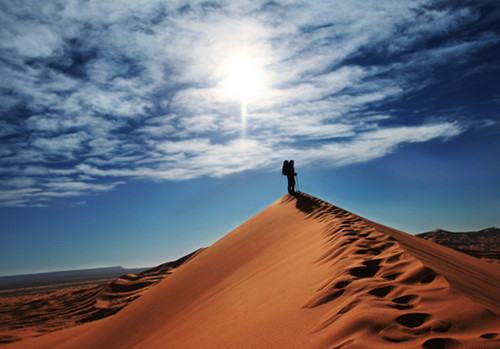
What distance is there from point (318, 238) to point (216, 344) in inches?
116

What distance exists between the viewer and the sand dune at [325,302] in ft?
5.64

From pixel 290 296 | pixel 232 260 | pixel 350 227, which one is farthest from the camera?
pixel 232 260

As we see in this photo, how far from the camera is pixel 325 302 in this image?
247cm

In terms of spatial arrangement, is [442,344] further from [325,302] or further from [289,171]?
[289,171]

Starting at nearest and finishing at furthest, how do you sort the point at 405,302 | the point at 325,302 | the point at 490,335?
the point at 490,335 < the point at 405,302 < the point at 325,302

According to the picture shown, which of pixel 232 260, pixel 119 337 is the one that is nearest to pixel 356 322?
pixel 232 260

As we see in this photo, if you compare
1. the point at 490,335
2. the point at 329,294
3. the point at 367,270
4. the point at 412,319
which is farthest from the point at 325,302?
the point at 490,335

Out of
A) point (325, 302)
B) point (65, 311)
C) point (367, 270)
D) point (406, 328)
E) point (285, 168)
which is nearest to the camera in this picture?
point (406, 328)

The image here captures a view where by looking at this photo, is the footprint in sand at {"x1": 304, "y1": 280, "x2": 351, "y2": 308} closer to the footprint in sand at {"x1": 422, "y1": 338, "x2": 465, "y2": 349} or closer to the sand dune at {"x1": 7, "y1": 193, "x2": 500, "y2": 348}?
the sand dune at {"x1": 7, "y1": 193, "x2": 500, "y2": 348}

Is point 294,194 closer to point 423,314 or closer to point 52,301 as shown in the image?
point 423,314

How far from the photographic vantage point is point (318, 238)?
5.09 meters

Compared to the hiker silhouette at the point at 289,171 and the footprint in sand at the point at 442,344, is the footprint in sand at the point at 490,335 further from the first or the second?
the hiker silhouette at the point at 289,171

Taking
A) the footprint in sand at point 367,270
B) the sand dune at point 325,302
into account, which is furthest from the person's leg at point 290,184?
the footprint in sand at point 367,270

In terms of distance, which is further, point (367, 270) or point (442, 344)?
point (367, 270)
